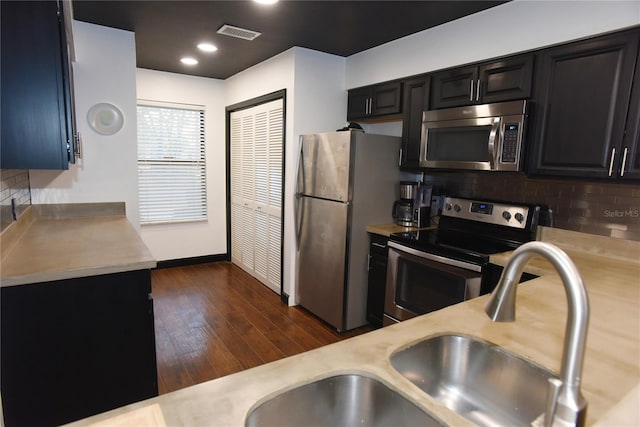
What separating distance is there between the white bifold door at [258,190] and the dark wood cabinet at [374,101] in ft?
2.33

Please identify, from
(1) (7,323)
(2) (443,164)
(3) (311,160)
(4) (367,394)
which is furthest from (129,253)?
(2) (443,164)

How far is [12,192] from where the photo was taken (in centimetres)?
204

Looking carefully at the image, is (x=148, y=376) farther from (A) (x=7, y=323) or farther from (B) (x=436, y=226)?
(B) (x=436, y=226)

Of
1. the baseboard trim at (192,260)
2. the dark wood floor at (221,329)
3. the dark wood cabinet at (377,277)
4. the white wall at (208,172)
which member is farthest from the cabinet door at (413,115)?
the baseboard trim at (192,260)

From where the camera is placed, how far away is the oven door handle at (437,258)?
221 cm

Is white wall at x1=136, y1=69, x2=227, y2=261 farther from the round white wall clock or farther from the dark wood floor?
the round white wall clock

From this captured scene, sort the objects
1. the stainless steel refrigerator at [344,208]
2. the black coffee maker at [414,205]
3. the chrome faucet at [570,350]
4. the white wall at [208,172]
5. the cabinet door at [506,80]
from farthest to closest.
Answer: the white wall at [208,172], the black coffee maker at [414,205], the stainless steel refrigerator at [344,208], the cabinet door at [506,80], the chrome faucet at [570,350]

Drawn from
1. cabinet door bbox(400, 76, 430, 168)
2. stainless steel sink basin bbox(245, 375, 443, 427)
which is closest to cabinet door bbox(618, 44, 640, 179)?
cabinet door bbox(400, 76, 430, 168)

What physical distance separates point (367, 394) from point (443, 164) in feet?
6.71

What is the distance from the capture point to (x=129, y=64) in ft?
9.57

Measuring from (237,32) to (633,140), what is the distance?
8.99ft

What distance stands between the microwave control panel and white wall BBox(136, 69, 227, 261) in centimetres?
363

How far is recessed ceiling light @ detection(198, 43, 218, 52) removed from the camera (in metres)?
3.26

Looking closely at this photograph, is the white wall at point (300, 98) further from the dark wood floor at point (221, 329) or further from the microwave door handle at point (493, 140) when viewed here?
the microwave door handle at point (493, 140)
